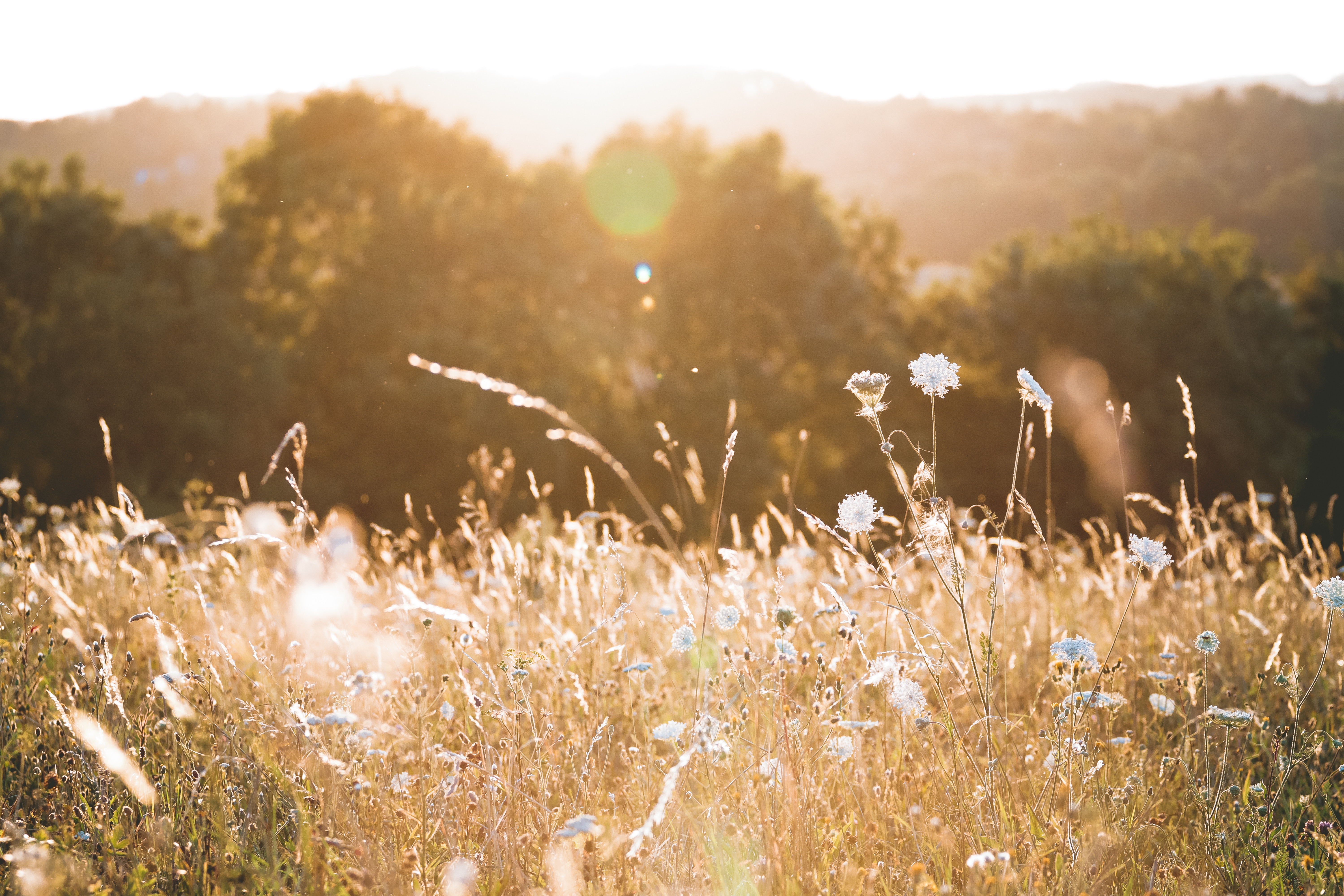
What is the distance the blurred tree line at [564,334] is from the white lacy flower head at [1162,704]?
437 inches

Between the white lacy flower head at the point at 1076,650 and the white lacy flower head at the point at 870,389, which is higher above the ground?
the white lacy flower head at the point at 870,389

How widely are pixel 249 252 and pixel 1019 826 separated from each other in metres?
19.3

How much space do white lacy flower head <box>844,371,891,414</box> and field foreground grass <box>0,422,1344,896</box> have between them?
0.17 meters

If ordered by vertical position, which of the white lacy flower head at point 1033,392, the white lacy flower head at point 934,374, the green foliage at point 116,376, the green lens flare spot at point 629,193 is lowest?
the green foliage at point 116,376

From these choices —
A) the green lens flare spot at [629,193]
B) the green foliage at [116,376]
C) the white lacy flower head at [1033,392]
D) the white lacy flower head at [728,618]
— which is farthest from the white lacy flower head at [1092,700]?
the green lens flare spot at [629,193]

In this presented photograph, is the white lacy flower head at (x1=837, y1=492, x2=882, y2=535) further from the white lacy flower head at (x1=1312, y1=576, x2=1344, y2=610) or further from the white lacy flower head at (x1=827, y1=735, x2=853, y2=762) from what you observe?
the white lacy flower head at (x1=1312, y1=576, x2=1344, y2=610)

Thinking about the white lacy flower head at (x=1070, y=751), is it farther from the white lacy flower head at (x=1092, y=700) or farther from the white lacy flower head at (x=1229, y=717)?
the white lacy flower head at (x=1229, y=717)

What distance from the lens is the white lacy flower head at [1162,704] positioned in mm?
2357

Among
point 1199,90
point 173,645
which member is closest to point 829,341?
point 173,645

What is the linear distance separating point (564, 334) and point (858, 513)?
52.4 ft

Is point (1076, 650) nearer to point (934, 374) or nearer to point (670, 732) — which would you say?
point (934, 374)

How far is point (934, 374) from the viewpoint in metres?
1.81

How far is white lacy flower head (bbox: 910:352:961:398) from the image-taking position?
5.85 feet

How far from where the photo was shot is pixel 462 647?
2.19 metres
